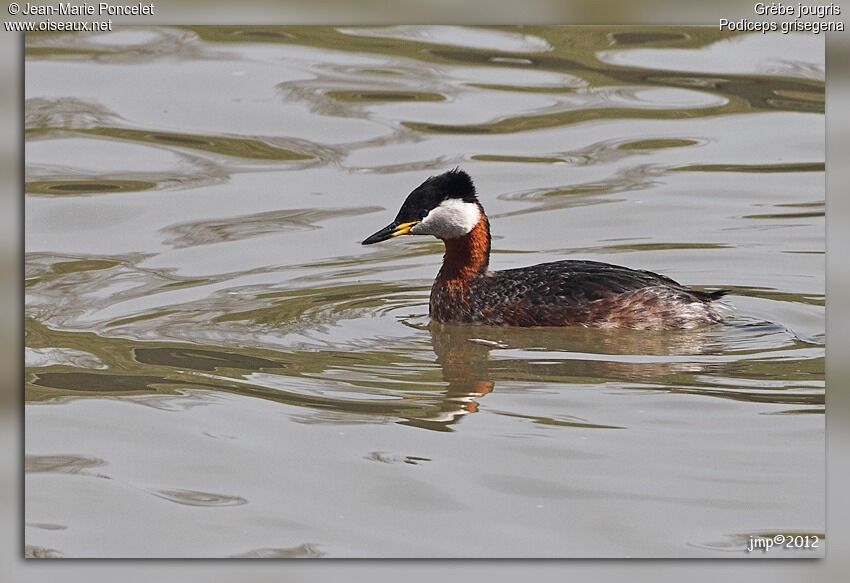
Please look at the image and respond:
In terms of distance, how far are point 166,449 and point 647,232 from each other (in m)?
4.77

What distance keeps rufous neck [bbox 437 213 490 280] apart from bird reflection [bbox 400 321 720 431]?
50 cm

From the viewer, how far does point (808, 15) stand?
5.12 m

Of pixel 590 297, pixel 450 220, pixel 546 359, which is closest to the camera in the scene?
pixel 546 359

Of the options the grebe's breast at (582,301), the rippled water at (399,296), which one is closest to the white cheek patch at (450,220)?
the grebe's breast at (582,301)

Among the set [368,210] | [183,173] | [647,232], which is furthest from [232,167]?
[647,232]

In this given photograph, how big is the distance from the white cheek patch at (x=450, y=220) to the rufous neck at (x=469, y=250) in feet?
0.13

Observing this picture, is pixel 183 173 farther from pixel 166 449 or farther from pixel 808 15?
pixel 808 15

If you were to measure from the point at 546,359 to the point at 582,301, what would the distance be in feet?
2.47

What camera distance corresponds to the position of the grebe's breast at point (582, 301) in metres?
8.86

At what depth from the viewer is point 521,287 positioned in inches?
361

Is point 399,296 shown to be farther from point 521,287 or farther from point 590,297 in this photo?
point 590,297

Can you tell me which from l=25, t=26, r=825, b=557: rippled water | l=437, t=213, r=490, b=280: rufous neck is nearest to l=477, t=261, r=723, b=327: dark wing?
l=25, t=26, r=825, b=557: rippled water

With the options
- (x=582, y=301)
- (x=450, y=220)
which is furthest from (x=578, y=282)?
(x=450, y=220)

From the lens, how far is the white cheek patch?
30.9 ft
